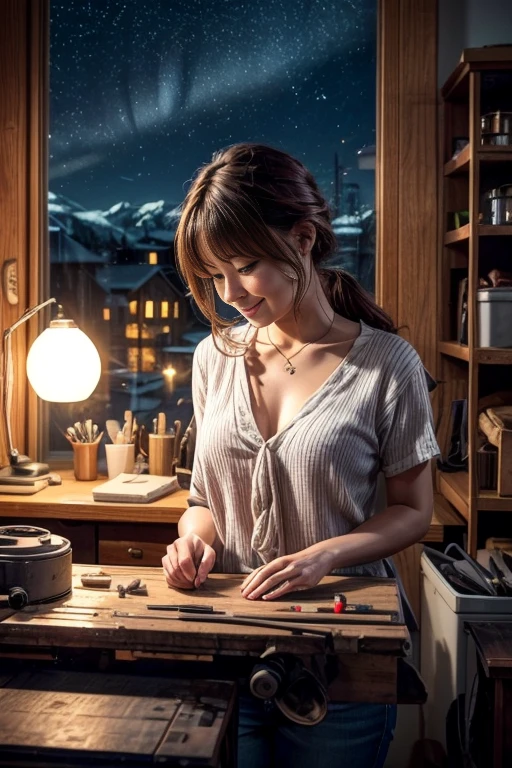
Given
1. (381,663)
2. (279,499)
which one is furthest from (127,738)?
(279,499)

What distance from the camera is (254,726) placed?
167 cm

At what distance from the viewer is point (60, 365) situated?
127 inches

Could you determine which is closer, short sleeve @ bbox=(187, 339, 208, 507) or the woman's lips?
the woman's lips

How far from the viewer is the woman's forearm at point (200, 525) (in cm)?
198

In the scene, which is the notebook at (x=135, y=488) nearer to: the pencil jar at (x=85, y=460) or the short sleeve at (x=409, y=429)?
the pencil jar at (x=85, y=460)

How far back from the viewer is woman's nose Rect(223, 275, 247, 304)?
1839 millimetres

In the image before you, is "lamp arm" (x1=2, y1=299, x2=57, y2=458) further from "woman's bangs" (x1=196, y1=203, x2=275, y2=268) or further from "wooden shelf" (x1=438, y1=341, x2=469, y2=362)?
"woman's bangs" (x1=196, y1=203, x2=275, y2=268)

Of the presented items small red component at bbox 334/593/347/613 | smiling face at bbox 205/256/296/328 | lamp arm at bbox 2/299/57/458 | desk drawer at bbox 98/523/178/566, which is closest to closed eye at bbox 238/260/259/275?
smiling face at bbox 205/256/296/328

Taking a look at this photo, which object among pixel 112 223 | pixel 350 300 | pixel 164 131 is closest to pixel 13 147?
pixel 112 223

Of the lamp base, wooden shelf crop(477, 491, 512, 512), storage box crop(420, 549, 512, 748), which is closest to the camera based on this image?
storage box crop(420, 549, 512, 748)

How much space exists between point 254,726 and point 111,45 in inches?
107

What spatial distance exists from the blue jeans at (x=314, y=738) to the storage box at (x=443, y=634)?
0.75 m

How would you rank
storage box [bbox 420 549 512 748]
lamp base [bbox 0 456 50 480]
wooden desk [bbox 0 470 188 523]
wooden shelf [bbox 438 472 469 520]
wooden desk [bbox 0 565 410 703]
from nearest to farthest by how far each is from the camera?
wooden desk [bbox 0 565 410 703] → storage box [bbox 420 549 512 748] → wooden shelf [bbox 438 472 469 520] → wooden desk [bbox 0 470 188 523] → lamp base [bbox 0 456 50 480]

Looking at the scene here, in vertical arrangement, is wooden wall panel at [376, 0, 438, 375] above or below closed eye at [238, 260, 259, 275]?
above
